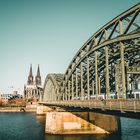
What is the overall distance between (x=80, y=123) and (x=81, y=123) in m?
0.21

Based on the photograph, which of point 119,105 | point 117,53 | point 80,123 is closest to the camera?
point 119,105

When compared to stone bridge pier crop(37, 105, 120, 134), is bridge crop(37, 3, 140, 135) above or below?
above

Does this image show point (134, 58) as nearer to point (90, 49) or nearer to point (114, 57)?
point (114, 57)

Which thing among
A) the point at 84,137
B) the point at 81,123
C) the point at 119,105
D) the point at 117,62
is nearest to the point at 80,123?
the point at 81,123

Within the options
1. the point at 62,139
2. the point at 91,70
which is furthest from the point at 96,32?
the point at 62,139

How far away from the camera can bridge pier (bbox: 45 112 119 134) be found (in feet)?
161

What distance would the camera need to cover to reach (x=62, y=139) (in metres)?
44.7

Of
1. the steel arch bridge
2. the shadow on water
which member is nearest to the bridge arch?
the steel arch bridge

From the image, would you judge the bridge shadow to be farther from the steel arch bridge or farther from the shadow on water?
the steel arch bridge

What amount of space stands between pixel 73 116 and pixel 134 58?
17.4 metres

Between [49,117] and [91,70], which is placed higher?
[91,70]

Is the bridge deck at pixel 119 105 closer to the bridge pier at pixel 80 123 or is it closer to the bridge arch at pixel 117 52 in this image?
the bridge arch at pixel 117 52

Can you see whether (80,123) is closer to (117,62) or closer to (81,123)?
(81,123)

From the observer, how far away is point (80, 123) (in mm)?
49969
